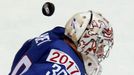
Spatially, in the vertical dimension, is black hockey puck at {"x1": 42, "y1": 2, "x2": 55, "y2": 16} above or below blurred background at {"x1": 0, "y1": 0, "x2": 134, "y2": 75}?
above

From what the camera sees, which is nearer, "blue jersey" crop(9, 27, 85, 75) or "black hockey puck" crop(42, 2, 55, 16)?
"blue jersey" crop(9, 27, 85, 75)

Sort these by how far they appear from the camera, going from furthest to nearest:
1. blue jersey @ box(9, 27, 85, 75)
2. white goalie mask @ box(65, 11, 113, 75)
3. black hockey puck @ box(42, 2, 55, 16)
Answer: black hockey puck @ box(42, 2, 55, 16) → white goalie mask @ box(65, 11, 113, 75) → blue jersey @ box(9, 27, 85, 75)

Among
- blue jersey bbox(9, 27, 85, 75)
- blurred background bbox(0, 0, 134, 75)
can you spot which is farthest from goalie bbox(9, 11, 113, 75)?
blurred background bbox(0, 0, 134, 75)

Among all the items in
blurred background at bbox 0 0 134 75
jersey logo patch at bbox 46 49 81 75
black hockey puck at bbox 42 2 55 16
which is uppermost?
black hockey puck at bbox 42 2 55 16

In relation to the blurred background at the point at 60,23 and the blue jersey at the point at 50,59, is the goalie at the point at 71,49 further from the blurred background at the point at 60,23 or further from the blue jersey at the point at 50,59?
the blurred background at the point at 60,23

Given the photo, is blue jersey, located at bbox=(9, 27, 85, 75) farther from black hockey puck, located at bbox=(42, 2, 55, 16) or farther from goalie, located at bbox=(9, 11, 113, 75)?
black hockey puck, located at bbox=(42, 2, 55, 16)

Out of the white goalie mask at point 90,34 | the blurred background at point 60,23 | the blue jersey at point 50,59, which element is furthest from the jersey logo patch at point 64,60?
the blurred background at point 60,23

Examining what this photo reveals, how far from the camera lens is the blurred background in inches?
145

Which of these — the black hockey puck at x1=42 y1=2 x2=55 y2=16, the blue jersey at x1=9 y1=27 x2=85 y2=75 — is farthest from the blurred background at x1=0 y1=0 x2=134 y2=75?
the blue jersey at x1=9 y1=27 x2=85 y2=75

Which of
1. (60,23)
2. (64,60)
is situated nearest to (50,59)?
(64,60)

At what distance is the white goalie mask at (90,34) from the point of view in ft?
8.94

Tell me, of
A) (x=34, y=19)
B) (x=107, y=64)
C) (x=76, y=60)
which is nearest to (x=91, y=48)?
(x=76, y=60)

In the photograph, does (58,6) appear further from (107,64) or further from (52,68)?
(52,68)

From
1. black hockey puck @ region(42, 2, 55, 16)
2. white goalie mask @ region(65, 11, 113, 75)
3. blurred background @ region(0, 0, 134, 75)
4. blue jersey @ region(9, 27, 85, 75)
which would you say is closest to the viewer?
blue jersey @ region(9, 27, 85, 75)
